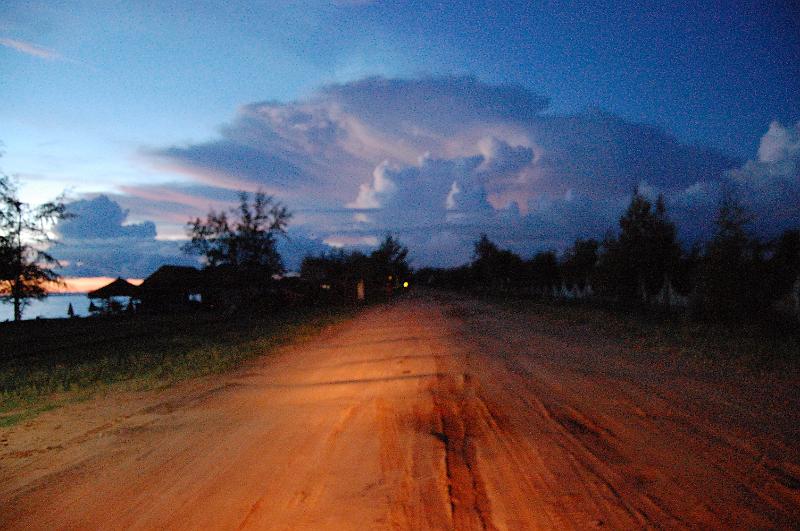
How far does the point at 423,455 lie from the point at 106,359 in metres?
12.1

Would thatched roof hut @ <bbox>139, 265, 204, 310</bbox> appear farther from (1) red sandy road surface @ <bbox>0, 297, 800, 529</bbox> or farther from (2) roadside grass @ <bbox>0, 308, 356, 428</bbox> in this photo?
(1) red sandy road surface @ <bbox>0, 297, 800, 529</bbox>

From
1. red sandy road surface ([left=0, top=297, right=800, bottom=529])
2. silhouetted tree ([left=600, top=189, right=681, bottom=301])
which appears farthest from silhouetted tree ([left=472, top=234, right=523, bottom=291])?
red sandy road surface ([left=0, top=297, right=800, bottom=529])

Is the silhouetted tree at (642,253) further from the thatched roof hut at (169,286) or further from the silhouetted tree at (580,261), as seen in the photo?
the thatched roof hut at (169,286)

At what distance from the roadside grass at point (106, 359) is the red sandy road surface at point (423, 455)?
1406mm

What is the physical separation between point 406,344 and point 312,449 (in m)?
8.74

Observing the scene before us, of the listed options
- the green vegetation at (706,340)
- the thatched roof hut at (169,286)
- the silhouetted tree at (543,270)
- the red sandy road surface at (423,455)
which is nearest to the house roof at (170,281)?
the thatched roof hut at (169,286)

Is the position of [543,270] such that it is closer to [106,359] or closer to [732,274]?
[732,274]

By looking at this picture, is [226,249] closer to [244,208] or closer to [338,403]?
[244,208]

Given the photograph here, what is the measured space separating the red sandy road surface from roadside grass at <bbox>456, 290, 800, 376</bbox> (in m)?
1.79

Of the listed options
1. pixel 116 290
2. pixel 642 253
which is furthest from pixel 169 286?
pixel 642 253

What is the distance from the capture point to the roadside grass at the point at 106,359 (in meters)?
9.30

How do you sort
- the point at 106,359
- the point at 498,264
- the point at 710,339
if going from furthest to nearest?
the point at 498,264
the point at 106,359
the point at 710,339

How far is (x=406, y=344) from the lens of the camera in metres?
14.0

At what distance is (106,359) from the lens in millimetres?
13812
